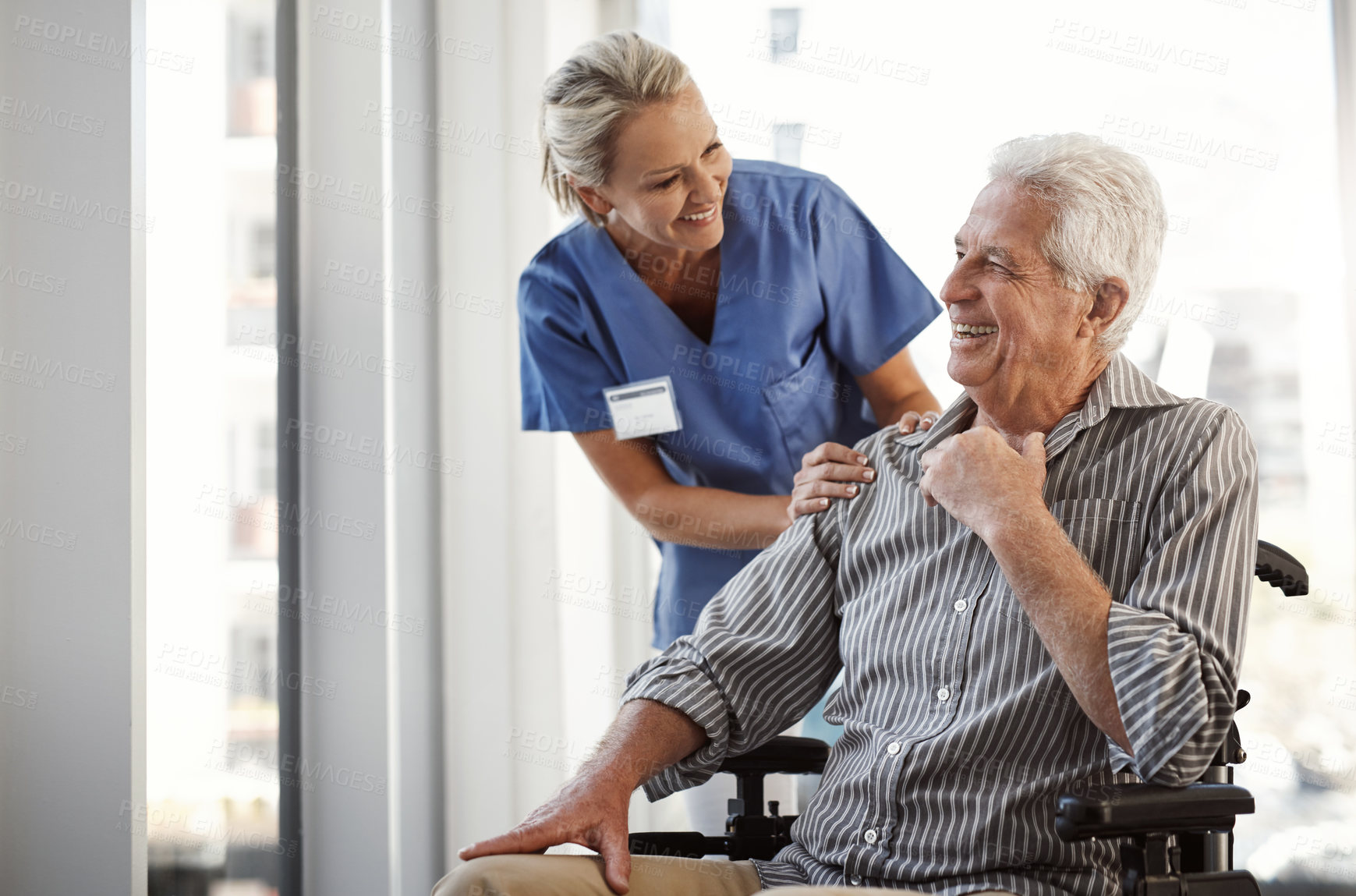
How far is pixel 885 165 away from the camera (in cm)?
277

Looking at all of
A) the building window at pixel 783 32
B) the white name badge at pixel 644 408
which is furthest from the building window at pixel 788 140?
the white name badge at pixel 644 408

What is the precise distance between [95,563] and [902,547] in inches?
43.2

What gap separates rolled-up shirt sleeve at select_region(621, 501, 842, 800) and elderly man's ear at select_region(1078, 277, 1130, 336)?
1.40 feet

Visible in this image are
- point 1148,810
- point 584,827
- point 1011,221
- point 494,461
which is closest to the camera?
point 1148,810

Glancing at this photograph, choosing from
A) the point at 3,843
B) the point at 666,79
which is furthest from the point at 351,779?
the point at 666,79

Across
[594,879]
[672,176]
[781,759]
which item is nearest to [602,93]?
[672,176]

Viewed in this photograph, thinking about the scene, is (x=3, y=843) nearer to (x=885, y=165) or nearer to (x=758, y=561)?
(x=758, y=561)

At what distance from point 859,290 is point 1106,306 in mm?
577

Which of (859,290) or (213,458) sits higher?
(859,290)

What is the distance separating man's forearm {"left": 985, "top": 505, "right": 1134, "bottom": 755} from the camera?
3.64ft

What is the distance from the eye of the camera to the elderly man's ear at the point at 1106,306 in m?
1.34

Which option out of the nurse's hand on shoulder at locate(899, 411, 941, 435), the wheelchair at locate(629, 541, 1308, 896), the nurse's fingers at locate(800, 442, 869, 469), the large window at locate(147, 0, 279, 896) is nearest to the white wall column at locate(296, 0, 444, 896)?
the large window at locate(147, 0, 279, 896)

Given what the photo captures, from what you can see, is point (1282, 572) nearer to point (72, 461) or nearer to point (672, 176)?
point (672, 176)

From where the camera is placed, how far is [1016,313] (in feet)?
4.38
